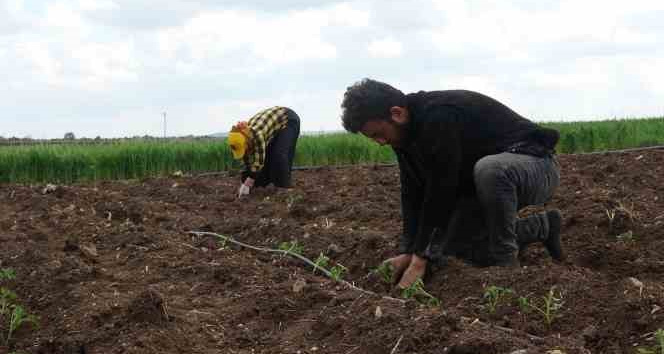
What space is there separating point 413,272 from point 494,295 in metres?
0.53

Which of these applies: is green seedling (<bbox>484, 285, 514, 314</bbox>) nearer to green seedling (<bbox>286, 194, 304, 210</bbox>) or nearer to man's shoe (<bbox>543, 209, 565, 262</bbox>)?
man's shoe (<bbox>543, 209, 565, 262</bbox>)

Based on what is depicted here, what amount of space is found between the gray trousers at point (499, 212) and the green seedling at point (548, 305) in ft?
2.22

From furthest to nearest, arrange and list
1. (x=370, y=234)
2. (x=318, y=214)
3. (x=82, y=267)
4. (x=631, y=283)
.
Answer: (x=318, y=214) → (x=370, y=234) → (x=82, y=267) → (x=631, y=283)

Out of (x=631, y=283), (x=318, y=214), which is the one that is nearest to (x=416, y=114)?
(x=631, y=283)

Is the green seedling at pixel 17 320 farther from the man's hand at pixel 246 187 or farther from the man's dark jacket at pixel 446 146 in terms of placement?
the man's hand at pixel 246 187

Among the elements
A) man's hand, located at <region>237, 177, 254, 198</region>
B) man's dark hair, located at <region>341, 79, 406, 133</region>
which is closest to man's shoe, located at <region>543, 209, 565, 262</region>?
man's dark hair, located at <region>341, 79, 406, 133</region>

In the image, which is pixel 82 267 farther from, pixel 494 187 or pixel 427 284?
pixel 494 187

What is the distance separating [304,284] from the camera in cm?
373

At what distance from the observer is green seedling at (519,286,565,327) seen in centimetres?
313

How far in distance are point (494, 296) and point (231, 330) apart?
1110mm

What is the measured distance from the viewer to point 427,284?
3.93m

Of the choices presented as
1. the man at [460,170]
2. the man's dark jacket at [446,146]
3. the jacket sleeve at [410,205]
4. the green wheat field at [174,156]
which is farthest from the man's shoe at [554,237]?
the green wheat field at [174,156]

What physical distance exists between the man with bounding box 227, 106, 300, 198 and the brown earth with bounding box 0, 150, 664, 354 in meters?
0.60

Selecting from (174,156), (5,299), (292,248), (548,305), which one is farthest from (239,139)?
(548,305)
